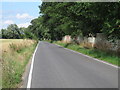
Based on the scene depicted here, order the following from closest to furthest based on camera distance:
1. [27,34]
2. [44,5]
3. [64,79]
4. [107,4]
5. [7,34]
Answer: [64,79], [107,4], [44,5], [27,34], [7,34]

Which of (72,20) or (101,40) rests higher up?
(72,20)

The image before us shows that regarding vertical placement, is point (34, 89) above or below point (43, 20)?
below

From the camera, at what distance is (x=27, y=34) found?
7856 cm

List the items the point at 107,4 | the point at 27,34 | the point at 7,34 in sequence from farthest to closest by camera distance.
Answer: the point at 7,34 < the point at 27,34 < the point at 107,4

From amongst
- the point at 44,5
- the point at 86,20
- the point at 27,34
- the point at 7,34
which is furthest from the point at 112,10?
the point at 7,34

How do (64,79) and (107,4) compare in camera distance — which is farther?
(107,4)

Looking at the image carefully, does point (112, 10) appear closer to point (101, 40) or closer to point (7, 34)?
point (101, 40)

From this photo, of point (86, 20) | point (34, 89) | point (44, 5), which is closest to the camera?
point (34, 89)

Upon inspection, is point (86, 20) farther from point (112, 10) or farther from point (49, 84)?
point (49, 84)

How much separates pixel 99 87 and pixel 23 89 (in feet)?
8.85

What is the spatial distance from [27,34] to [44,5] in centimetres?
2212

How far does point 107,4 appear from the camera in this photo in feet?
55.4

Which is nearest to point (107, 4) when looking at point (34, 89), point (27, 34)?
point (34, 89)

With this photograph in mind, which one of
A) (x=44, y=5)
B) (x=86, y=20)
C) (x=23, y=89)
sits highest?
(x=44, y=5)
